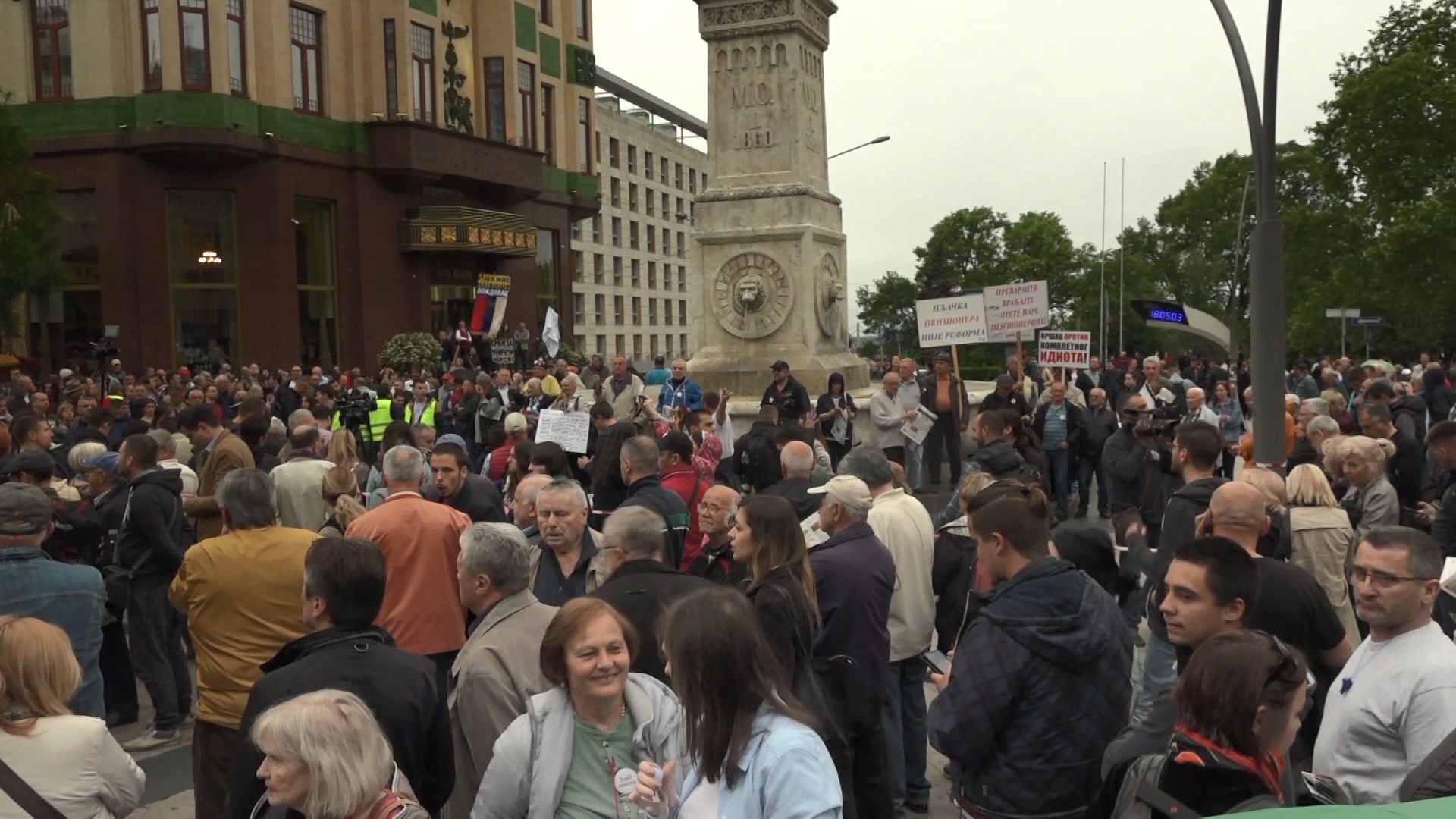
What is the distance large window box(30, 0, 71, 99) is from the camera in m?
26.7

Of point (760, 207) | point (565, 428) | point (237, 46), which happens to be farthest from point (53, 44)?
point (565, 428)

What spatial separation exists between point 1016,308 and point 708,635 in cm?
1299

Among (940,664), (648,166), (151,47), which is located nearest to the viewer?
(940,664)

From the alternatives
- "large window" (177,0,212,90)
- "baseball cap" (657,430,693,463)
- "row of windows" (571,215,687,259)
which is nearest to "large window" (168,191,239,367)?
"large window" (177,0,212,90)

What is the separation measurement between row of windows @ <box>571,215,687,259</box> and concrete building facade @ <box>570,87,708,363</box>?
0.05 metres

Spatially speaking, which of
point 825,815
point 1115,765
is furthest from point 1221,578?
point 825,815

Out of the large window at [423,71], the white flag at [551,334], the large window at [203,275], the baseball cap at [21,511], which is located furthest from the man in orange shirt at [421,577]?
the large window at [423,71]

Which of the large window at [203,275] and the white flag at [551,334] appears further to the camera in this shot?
the large window at [203,275]

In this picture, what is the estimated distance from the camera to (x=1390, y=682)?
3473mm

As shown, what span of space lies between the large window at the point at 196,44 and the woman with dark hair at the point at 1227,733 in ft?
92.1

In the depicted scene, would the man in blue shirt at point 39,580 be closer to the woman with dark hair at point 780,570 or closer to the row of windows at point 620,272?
the woman with dark hair at point 780,570

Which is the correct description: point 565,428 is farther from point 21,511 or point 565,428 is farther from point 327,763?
point 327,763

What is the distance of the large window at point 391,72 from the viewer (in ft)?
102

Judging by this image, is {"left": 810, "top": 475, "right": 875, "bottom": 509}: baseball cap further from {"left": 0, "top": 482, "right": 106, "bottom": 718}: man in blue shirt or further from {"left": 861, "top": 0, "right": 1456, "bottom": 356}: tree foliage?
{"left": 861, "top": 0, "right": 1456, "bottom": 356}: tree foliage
